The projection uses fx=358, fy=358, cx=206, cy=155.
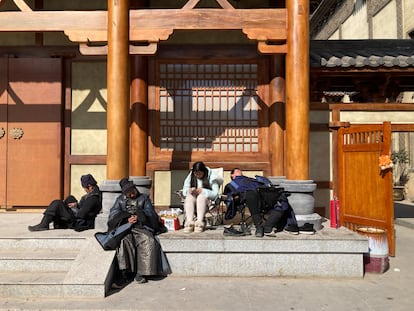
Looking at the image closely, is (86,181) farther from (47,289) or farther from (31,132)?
(31,132)

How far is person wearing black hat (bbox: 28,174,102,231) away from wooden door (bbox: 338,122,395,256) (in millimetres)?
4085

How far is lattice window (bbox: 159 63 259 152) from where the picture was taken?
285 inches

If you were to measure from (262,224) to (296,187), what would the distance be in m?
0.79

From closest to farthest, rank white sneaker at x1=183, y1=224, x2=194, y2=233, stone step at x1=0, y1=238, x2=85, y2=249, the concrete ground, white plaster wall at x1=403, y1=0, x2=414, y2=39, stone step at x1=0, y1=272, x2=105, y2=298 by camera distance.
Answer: the concrete ground
stone step at x1=0, y1=272, x2=105, y2=298
stone step at x1=0, y1=238, x2=85, y2=249
white sneaker at x1=183, y1=224, x2=194, y2=233
white plaster wall at x1=403, y1=0, x2=414, y2=39

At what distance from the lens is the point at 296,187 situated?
210 inches

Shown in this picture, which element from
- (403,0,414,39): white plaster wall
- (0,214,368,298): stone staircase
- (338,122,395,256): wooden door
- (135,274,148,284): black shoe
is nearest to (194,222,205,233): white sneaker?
(0,214,368,298): stone staircase

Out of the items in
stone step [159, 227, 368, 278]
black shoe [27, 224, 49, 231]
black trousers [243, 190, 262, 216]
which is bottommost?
stone step [159, 227, 368, 278]

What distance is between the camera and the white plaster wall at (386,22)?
1658cm

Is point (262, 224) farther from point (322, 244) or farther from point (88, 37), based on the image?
point (88, 37)

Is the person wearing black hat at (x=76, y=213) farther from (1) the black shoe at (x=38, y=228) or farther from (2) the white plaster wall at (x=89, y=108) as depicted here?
(2) the white plaster wall at (x=89, y=108)

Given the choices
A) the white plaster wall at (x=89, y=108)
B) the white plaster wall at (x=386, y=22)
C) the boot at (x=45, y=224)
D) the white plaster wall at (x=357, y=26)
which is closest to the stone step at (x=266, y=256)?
the boot at (x=45, y=224)

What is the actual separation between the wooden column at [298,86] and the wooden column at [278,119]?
1492 mm

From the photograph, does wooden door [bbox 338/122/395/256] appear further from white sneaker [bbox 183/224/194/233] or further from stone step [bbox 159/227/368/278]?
white sneaker [bbox 183/224/194/233]

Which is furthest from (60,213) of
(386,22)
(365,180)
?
(386,22)
